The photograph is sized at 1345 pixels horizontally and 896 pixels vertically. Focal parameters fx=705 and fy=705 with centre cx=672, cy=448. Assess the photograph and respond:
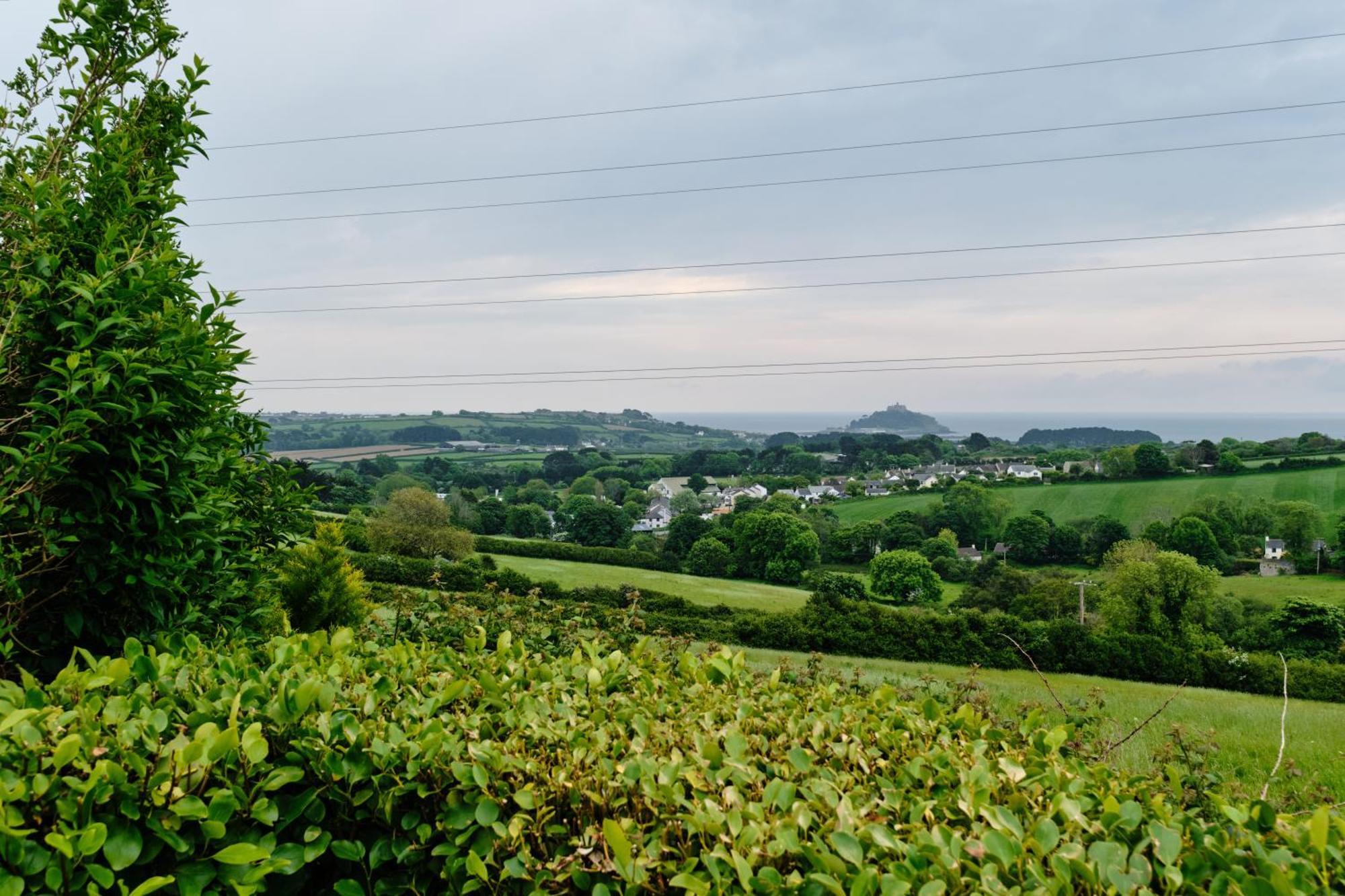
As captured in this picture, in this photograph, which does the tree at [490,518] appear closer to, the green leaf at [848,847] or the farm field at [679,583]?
Result: the farm field at [679,583]

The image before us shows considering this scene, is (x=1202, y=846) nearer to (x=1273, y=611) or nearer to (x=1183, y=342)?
(x=1273, y=611)

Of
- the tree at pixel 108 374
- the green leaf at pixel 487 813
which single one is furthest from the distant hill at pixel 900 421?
the green leaf at pixel 487 813

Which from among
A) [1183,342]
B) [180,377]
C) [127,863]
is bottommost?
A: [127,863]

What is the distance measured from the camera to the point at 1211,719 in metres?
8.20

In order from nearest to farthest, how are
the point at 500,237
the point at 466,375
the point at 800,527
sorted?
1. the point at 800,527
2. the point at 500,237
3. the point at 466,375

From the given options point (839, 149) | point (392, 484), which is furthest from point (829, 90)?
point (392, 484)

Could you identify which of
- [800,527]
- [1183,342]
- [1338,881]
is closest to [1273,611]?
[1183,342]

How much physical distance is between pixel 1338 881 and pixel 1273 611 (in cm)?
1536

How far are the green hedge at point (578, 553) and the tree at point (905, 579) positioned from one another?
4.41m

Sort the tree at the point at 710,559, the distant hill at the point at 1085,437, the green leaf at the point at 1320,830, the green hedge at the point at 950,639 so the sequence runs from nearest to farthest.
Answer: the green leaf at the point at 1320,830, the green hedge at the point at 950,639, the tree at the point at 710,559, the distant hill at the point at 1085,437

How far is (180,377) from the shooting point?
8.50ft

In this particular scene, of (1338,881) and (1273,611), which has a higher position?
(1338,881)

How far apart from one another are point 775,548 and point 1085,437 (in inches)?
385

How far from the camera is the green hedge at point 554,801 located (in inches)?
48.6
